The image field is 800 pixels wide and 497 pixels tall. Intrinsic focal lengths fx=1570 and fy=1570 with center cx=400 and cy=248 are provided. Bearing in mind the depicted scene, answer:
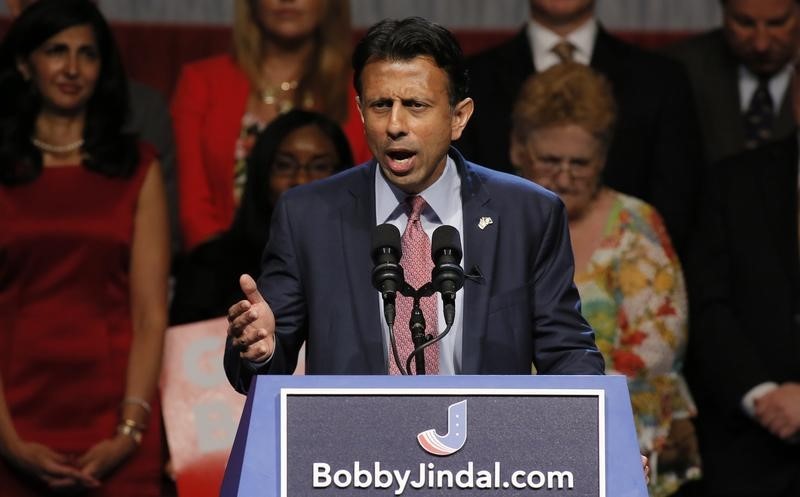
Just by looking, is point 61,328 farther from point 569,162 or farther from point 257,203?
point 569,162

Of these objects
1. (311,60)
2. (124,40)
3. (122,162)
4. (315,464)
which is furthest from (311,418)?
(124,40)

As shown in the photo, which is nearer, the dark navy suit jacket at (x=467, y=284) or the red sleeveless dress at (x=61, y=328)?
the dark navy suit jacket at (x=467, y=284)

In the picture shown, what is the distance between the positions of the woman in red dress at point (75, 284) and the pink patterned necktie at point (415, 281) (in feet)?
5.04

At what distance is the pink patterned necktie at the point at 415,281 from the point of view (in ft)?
8.87

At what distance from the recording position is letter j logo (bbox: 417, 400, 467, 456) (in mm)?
2271

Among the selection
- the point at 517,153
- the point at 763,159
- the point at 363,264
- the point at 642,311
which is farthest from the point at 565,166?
the point at 363,264

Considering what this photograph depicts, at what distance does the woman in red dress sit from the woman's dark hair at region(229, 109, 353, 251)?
266 mm

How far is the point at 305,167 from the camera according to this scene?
4.54 m

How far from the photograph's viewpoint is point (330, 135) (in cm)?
457

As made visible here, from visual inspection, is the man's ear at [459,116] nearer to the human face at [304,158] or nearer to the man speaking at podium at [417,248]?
the man speaking at podium at [417,248]

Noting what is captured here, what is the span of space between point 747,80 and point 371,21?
140cm

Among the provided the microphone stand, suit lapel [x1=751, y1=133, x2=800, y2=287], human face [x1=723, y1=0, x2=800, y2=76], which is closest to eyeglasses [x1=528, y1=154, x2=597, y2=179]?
suit lapel [x1=751, y1=133, x2=800, y2=287]

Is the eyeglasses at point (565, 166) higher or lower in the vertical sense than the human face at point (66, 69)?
lower

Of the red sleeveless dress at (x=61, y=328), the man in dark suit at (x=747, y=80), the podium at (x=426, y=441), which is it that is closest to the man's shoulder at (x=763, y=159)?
the man in dark suit at (x=747, y=80)
